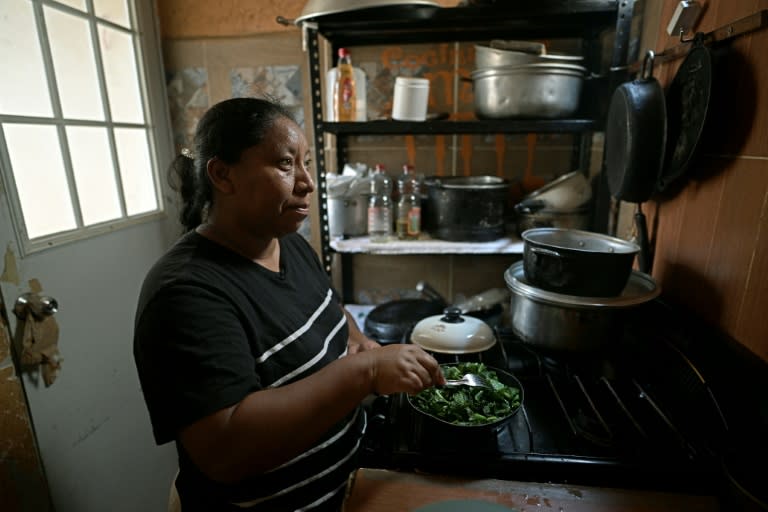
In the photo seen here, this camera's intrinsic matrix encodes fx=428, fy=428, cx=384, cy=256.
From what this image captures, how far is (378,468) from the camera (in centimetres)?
87

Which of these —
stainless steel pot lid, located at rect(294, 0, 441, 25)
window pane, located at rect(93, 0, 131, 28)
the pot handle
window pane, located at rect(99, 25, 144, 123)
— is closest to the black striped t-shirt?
the pot handle

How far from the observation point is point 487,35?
1613 millimetres

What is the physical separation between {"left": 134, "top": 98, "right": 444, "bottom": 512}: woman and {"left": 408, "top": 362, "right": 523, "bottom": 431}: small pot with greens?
0.11m

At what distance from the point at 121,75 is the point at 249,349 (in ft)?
4.57

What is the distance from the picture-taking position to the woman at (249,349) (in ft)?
2.12

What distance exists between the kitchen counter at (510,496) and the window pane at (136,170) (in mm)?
1380

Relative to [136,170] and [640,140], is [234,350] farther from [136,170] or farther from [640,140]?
[136,170]

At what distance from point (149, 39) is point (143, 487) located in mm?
1705

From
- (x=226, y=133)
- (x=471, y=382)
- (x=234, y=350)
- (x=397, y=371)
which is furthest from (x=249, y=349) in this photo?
(x=471, y=382)

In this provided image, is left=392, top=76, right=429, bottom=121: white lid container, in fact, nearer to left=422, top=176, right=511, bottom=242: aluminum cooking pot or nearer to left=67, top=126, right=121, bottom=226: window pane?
left=422, top=176, right=511, bottom=242: aluminum cooking pot

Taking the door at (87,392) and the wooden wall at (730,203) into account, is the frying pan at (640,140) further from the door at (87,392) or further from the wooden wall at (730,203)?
the door at (87,392)

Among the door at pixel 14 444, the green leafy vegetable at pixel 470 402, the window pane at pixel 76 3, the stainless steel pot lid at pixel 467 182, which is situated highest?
the window pane at pixel 76 3

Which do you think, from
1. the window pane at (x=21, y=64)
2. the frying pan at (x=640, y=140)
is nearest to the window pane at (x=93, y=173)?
the window pane at (x=21, y=64)

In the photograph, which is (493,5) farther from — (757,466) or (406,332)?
(757,466)
